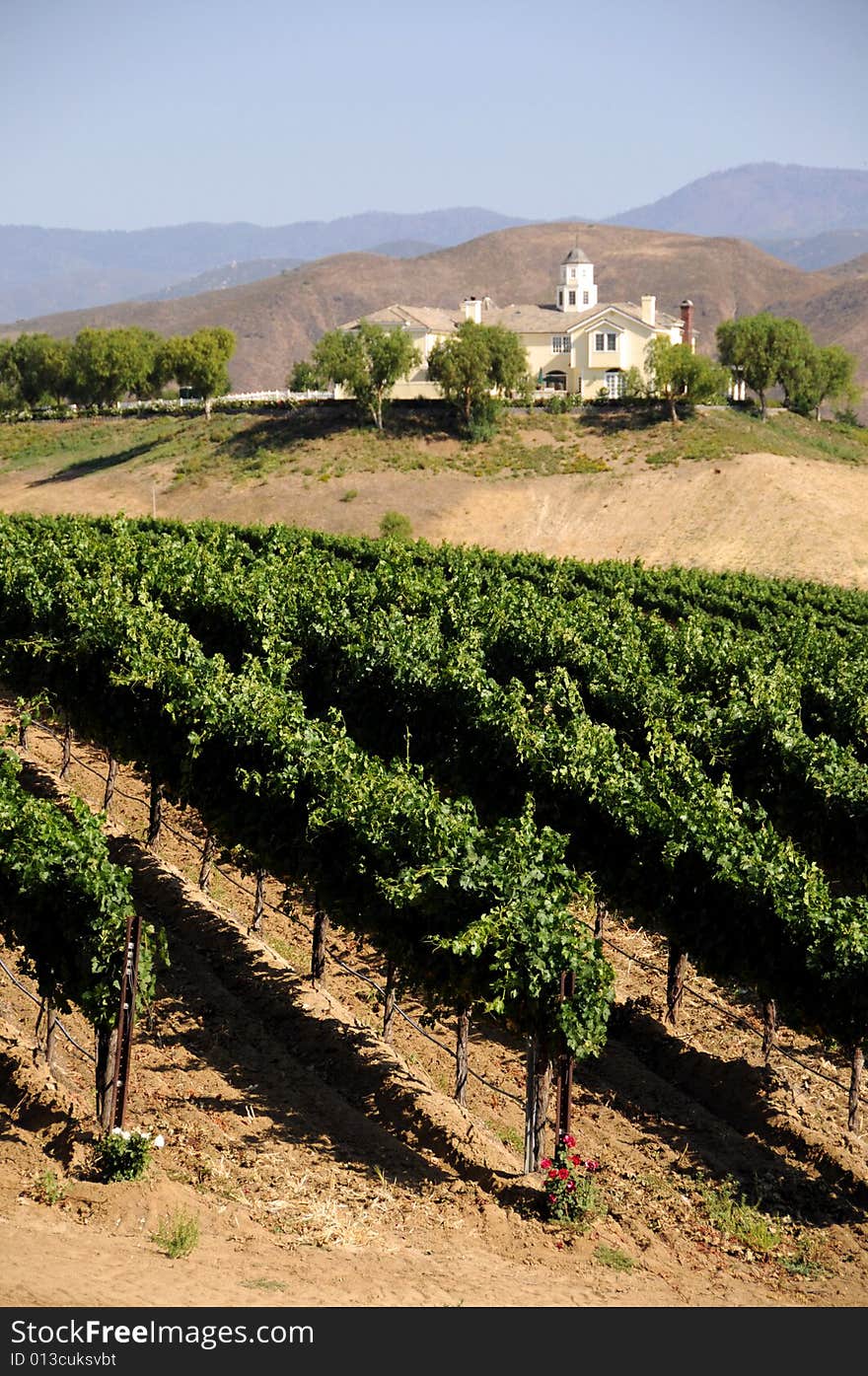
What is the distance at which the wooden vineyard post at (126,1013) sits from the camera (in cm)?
1698

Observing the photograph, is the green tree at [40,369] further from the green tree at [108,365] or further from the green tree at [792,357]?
the green tree at [792,357]

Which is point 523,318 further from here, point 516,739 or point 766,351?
point 516,739

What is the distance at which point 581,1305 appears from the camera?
14.3 m

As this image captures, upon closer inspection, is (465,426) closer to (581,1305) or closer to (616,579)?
(616,579)

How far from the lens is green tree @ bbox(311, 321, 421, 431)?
88.1 meters

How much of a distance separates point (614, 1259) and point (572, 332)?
303 ft

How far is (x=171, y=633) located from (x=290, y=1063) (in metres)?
13.3

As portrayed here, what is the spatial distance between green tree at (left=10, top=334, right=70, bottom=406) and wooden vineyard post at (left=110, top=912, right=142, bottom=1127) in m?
103

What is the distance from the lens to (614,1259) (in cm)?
1571

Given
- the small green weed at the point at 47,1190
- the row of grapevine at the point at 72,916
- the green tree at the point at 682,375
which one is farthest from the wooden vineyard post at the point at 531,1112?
the green tree at the point at 682,375

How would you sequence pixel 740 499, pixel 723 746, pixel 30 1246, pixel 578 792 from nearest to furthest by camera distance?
pixel 30 1246
pixel 578 792
pixel 723 746
pixel 740 499

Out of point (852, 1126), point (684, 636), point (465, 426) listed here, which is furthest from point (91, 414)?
point (852, 1126)

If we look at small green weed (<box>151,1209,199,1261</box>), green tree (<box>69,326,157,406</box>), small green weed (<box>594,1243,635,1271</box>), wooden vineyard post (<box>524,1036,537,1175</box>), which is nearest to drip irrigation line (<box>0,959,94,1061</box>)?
small green weed (<box>151,1209,199,1261</box>)

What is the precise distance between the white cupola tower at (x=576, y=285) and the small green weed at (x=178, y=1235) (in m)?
102
